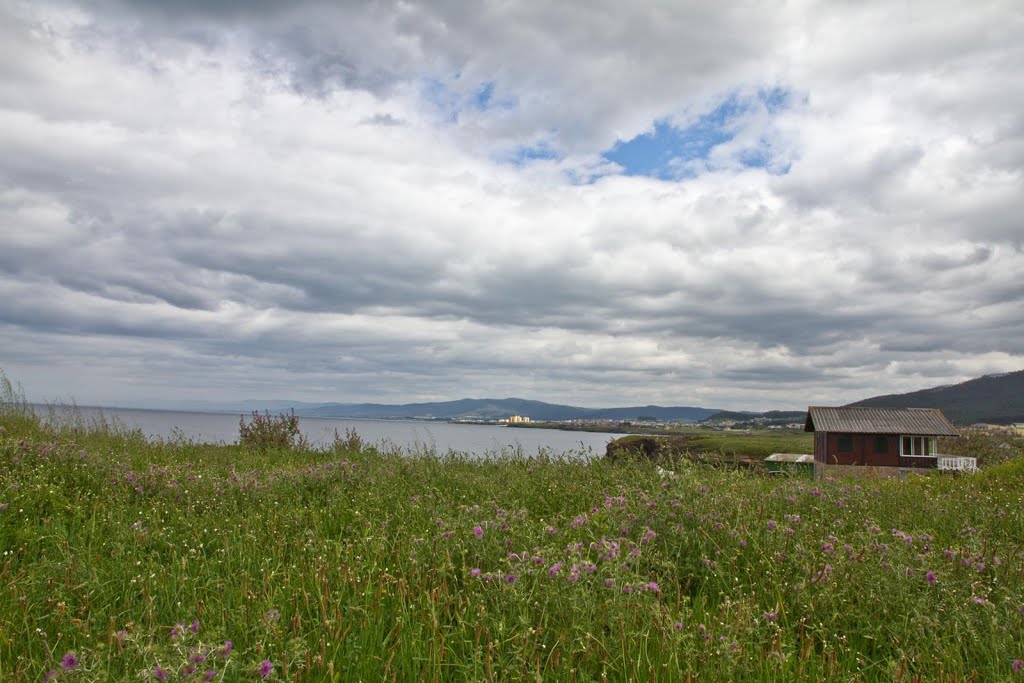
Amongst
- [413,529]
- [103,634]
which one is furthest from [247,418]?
[103,634]

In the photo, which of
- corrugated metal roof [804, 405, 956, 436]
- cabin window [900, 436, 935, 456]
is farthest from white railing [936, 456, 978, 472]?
corrugated metal roof [804, 405, 956, 436]

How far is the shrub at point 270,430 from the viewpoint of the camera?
18.2 meters

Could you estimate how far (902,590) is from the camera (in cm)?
455

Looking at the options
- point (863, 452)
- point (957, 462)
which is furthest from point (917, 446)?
point (957, 462)

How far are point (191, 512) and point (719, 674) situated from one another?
19.0ft

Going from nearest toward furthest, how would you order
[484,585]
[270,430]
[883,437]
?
[484,585] < [270,430] < [883,437]

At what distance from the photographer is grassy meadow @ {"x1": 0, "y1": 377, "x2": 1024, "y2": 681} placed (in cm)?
349

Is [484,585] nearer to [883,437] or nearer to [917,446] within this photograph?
[883,437]

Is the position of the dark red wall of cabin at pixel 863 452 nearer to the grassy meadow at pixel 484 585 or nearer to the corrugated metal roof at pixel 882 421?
the corrugated metal roof at pixel 882 421

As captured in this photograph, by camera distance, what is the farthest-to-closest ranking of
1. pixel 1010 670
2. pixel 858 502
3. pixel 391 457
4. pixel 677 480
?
pixel 391 457
pixel 858 502
pixel 677 480
pixel 1010 670

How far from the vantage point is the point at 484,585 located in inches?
172

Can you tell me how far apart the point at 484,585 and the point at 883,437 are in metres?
48.2

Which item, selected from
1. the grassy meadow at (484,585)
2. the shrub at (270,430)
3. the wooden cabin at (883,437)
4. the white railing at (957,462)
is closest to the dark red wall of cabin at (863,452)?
the wooden cabin at (883,437)

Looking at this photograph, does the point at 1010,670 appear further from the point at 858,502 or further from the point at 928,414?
the point at 928,414
